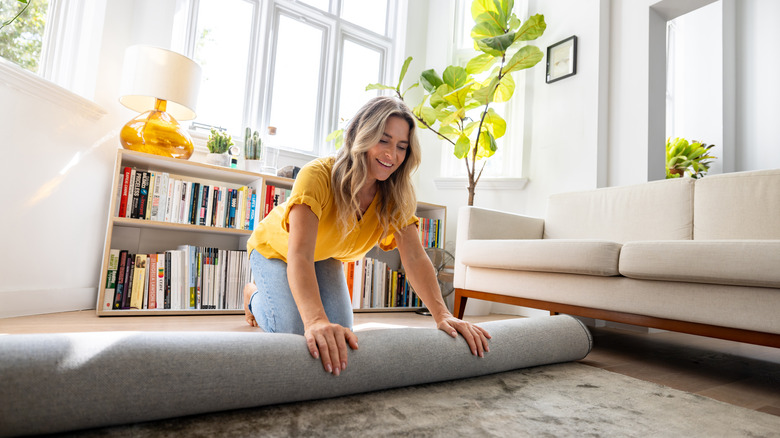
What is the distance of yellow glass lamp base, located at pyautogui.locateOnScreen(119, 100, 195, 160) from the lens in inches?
87.4

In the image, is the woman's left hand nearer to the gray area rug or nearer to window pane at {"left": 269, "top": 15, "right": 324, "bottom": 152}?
the gray area rug

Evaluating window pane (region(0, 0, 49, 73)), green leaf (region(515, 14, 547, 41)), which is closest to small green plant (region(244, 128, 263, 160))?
window pane (region(0, 0, 49, 73))

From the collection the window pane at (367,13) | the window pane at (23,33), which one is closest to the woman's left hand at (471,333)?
the window pane at (23,33)

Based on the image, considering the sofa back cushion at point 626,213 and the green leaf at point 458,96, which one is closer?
the sofa back cushion at point 626,213

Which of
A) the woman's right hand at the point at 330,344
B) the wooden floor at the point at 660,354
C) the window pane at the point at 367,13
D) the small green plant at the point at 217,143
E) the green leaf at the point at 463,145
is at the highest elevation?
the window pane at the point at 367,13

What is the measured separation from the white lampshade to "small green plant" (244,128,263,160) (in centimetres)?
41

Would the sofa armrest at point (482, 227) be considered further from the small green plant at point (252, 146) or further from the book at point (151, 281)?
the book at point (151, 281)

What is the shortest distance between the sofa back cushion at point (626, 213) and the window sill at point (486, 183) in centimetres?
55

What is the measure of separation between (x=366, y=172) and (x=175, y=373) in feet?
2.25

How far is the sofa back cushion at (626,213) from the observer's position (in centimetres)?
206

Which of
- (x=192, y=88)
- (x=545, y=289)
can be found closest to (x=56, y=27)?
(x=192, y=88)

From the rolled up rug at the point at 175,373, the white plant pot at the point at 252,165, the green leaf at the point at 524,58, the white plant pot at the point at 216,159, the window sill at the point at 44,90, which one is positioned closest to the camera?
the rolled up rug at the point at 175,373

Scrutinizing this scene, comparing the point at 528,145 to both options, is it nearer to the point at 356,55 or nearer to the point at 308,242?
the point at 356,55

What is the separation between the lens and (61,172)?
2074mm
